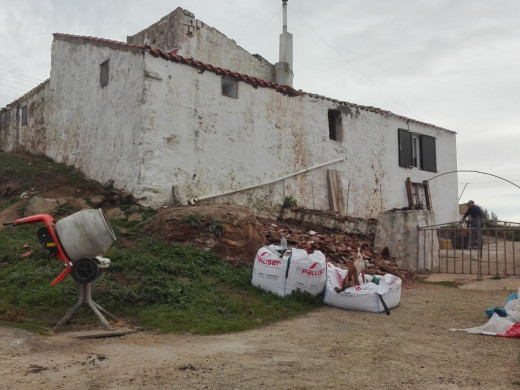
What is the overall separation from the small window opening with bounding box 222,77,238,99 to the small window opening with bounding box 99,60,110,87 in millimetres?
3047

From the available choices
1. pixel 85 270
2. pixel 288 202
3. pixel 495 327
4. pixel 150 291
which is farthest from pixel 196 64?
pixel 495 327

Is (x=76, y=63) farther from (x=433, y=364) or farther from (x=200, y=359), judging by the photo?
(x=433, y=364)

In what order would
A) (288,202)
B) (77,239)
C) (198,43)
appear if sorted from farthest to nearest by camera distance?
1. (198,43)
2. (288,202)
3. (77,239)

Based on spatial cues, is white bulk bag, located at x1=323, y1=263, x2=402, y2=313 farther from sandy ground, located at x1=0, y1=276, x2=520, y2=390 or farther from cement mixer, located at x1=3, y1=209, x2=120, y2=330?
cement mixer, located at x1=3, y1=209, x2=120, y2=330

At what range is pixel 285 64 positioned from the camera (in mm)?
16062

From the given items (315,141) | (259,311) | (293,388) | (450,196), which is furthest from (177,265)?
(450,196)

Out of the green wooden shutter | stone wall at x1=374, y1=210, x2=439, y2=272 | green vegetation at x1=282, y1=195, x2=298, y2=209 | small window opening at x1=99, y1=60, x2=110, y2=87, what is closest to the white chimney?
→ green vegetation at x1=282, y1=195, x2=298, y2=209

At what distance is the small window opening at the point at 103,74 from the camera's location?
40.8 ft

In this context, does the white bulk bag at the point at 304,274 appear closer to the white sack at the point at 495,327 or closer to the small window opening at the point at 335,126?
the white sack at the point at 495,327

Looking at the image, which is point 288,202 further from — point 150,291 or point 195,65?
point 150,291

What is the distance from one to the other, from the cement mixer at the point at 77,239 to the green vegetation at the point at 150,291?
77cm

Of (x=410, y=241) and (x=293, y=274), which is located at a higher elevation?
(x=410, y=241)

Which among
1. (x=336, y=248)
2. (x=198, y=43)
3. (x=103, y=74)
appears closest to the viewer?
(x=336, y=248)

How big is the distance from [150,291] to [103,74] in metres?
7.79
